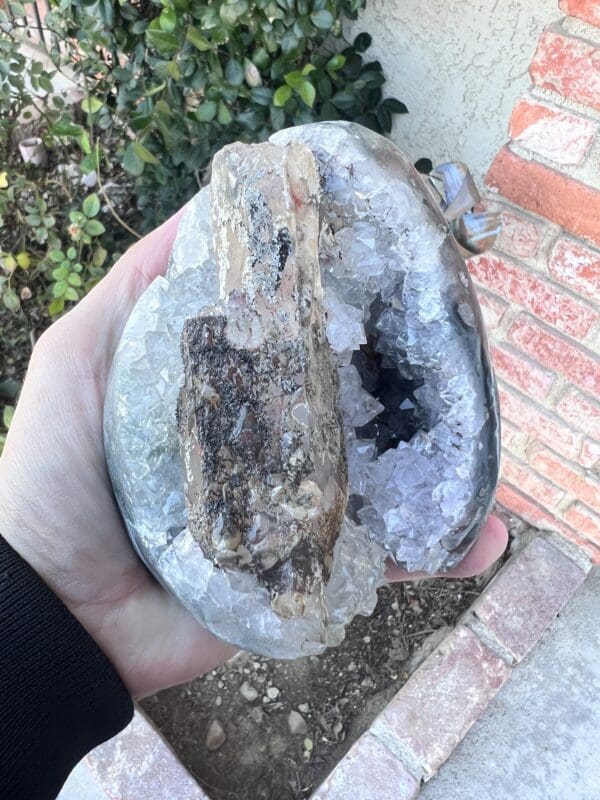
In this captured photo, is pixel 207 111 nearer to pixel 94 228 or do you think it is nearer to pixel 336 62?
pixel 336 62

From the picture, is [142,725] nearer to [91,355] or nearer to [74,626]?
[74,626]

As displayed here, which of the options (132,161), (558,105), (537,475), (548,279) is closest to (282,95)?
(132,161)

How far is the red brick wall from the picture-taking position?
3.44 ft

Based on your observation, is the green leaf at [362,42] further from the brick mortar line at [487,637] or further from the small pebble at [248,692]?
the small pebble at [248,692]

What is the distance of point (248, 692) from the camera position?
57.1 inches

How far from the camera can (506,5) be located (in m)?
1.21

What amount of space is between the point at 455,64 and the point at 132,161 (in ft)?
2.17

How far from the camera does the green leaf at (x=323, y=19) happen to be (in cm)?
120

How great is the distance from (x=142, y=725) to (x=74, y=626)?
0.60 meters

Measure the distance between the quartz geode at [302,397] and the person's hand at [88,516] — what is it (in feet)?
0.20

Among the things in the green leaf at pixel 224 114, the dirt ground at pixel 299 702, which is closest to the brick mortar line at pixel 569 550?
the dirt ground at pixel 299 702

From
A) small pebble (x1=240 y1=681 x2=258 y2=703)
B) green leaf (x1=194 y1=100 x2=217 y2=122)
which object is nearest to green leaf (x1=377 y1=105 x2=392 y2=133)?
green leaf (x1=194 y1=100 x2=217 y2=122)

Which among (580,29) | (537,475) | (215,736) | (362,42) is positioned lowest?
(215,736)

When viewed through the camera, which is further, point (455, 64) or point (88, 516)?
point (455, 64)
